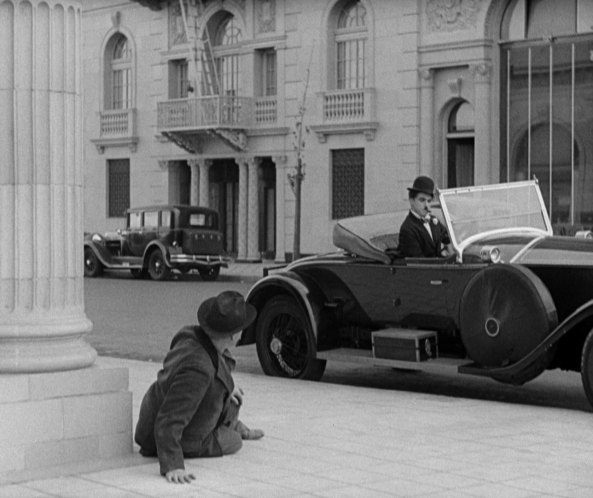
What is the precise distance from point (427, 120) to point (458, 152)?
1235 mm

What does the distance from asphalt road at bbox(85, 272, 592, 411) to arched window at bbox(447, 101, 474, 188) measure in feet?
26.5

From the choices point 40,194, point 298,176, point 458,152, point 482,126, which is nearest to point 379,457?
point 40,194

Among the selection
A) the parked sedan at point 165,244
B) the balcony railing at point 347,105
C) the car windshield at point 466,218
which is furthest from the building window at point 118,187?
the car windshield at point 466,218

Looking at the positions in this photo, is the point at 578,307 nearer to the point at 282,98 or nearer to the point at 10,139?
the point at 10,139

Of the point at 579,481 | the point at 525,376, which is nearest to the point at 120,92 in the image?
the point at 525,376

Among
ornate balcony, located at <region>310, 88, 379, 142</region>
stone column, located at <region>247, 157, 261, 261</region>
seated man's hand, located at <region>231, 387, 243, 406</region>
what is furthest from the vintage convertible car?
stone column, located at <region>247, 157, 261, 261</region>

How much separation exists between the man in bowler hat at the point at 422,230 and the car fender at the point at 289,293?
1.02m

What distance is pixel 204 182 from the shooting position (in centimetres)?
4253

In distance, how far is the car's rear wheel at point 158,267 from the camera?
34031 mm

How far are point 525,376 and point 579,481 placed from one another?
3.33 meters

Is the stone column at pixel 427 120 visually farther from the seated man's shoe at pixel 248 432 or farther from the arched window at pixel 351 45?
the seated man's shoe at pixel 248 432

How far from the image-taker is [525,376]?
437 inches

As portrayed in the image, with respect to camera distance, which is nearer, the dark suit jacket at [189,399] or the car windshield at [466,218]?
the dark suit jacket at [189,399]

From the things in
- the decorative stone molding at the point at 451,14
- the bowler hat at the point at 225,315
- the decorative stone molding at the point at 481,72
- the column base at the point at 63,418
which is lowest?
the column base at the point at 63,418
